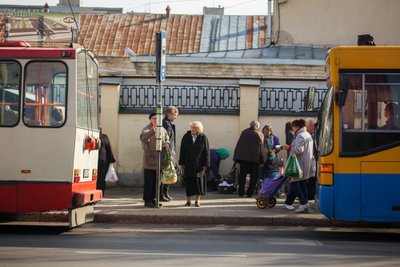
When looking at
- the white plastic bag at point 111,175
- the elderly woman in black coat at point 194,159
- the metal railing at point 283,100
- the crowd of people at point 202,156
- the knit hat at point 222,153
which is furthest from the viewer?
the metal railing at point 283,100

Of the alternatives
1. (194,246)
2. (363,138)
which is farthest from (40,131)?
(363,138)

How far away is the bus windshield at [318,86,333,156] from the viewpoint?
12875mm

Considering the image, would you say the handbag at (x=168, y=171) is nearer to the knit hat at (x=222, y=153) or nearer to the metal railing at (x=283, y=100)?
the knit hat at (x=222, y=153)

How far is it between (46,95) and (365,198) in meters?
5.21

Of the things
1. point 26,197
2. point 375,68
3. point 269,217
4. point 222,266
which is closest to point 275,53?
point 269,217

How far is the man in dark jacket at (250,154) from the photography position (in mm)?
18547

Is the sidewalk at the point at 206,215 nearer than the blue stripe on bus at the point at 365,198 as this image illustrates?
No

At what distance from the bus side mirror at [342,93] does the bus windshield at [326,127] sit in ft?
0.71

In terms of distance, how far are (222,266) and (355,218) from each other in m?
3.69

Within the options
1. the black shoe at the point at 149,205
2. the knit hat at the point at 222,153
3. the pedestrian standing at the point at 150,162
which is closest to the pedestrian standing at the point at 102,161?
the pedestrian standing at the point at 150,162

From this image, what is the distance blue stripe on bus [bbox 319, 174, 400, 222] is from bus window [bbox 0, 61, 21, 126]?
5102 millimetres

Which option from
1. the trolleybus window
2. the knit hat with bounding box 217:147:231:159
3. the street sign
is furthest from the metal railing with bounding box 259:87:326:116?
the trolleybus window

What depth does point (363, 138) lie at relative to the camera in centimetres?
1263

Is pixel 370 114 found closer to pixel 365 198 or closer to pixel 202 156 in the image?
pixel 365 198
